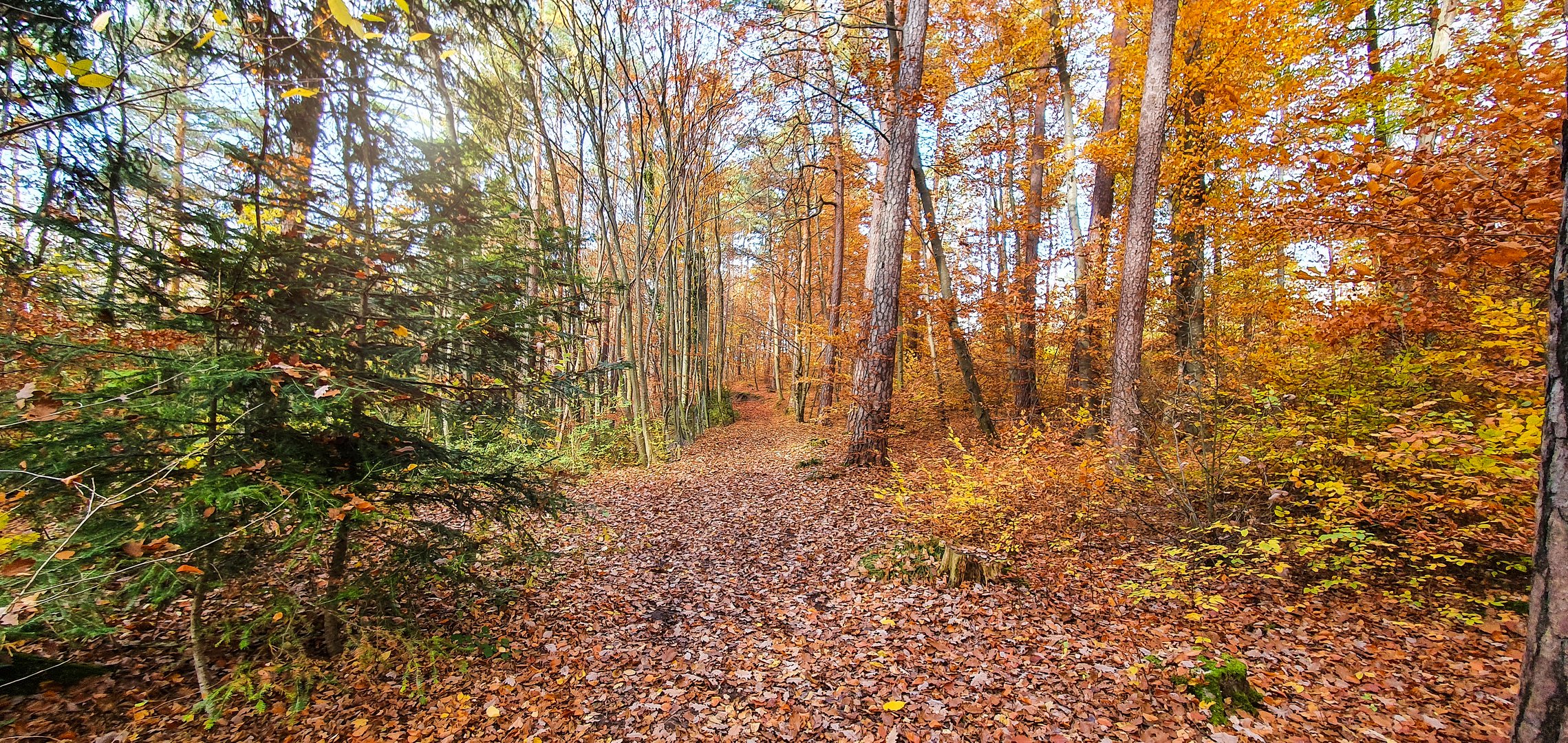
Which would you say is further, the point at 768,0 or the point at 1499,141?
the point at 768,0

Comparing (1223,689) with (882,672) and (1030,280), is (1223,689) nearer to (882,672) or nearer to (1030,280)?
(882,672)

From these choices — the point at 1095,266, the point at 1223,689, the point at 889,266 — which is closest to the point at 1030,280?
the point at 1095,266

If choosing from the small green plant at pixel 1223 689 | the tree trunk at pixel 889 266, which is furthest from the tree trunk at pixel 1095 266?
the small green plant at pixel 1223 689

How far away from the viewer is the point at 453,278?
148 inches

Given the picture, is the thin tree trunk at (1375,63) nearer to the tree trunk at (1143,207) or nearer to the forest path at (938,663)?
the tree trunk at (1143,207)

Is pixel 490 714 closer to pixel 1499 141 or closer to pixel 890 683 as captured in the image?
pixel 890 683

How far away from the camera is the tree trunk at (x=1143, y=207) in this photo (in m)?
6.59

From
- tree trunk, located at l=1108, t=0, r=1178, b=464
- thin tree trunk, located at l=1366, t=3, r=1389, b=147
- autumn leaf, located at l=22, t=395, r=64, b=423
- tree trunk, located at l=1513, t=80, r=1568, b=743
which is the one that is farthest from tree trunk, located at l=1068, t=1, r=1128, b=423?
autumn leaf, located at l=22, t=395, r=64, b=423

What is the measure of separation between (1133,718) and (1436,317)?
3999 mm

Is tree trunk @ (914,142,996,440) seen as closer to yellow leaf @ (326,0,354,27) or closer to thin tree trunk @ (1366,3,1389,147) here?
thin tree trunk @ (1366,3,1389,147)

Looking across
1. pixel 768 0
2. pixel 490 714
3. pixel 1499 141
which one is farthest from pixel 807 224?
pixel 490 714

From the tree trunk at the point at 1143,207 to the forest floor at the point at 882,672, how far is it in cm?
280

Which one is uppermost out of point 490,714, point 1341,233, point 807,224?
point 807,224

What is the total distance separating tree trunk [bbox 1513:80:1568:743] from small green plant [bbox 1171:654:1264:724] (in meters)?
1.16
